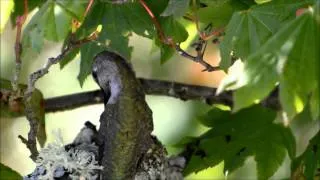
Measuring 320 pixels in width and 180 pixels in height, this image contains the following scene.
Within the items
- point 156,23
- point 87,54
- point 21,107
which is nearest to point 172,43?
point 156,23

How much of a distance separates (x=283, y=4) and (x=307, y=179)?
11.9 inches

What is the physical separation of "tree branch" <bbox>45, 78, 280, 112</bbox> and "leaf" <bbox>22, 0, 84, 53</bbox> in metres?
0.48

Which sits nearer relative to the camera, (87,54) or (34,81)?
(34,81)

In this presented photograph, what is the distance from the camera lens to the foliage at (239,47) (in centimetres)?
81

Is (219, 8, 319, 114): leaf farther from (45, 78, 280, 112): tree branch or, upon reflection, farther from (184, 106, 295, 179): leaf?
(45, 78, 280, 112): tree branch

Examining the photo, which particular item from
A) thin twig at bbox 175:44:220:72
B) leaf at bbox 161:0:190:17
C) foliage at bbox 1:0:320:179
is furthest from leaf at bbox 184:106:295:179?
leaf at bbox 161:0:190:17

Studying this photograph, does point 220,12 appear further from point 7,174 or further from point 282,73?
point 7,174

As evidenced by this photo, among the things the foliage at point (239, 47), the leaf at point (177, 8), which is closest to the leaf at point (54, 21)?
the foliage at point (239, 47)

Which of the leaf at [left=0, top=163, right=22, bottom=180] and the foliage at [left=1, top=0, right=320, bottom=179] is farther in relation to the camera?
the leaf at [left=0, top=163, right=22, bottom=180]

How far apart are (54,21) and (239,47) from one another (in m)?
0.23

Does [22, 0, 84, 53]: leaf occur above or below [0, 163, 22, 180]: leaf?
above

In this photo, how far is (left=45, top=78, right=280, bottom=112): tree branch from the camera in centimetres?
138

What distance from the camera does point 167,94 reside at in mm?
1393

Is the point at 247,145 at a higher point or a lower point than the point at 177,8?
lower
